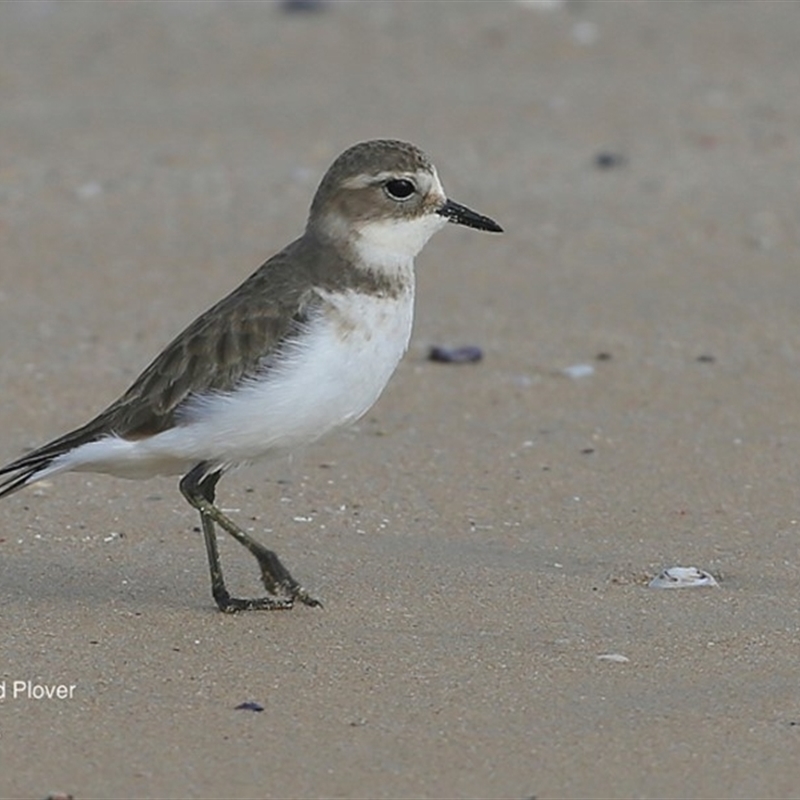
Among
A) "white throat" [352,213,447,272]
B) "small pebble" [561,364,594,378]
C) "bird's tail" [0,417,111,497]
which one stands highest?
"white throat" [352,213,447,272]

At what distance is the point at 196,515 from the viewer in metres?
6.76

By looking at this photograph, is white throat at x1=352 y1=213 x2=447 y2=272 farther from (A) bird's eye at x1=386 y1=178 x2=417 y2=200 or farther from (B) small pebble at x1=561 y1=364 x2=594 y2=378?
(B) small pebble at x1=561 y1=364 x2=594 y2=378

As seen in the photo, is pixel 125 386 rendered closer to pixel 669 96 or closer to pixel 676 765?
pixel 676 765

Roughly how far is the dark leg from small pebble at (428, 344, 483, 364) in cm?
273

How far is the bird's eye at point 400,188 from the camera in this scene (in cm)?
602

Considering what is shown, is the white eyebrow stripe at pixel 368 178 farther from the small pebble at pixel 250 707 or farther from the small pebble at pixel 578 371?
the small pebble at pixel 578 371

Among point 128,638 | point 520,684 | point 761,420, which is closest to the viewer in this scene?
point 520,684

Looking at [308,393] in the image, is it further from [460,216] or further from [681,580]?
[681,580]

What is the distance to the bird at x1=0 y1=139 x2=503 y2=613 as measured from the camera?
5672mm

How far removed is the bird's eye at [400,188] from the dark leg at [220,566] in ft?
3.20

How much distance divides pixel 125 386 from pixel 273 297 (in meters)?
2.48

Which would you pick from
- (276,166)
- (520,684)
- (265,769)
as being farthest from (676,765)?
(276,166)

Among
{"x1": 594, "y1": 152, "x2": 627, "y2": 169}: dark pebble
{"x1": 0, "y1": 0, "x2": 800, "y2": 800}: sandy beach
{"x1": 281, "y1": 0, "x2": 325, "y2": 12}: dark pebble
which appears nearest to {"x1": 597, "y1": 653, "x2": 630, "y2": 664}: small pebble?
{"x1": 0, "y1": 0, "x2": 800, "y2": 800}: sandy beach

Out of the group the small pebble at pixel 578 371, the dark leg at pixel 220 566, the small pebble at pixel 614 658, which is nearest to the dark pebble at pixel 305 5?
the small pebble at pixel 578 371
